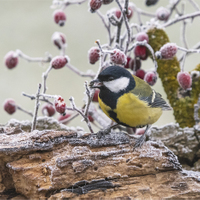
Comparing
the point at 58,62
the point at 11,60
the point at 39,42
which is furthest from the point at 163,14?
the point at 39,42

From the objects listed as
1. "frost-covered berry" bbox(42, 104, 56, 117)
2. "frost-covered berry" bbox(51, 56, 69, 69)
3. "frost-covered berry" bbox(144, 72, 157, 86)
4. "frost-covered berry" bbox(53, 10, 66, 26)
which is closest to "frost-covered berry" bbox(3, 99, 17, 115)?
"frost-covered berry" bbox(42, 104, 56, 117)

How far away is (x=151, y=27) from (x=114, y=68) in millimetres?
313

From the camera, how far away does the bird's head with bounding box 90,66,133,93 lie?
2.40 ft

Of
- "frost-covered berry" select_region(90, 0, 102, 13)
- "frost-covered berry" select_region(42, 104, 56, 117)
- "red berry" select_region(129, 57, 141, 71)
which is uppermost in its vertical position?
"frost-covered berry" select_region(90, 0, 102, 13)

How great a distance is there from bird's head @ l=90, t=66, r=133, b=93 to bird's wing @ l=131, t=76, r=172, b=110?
0.04m

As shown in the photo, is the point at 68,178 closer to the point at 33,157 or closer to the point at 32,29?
the point at 33,157

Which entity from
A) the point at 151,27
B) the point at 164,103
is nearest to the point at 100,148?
the point at 164,103

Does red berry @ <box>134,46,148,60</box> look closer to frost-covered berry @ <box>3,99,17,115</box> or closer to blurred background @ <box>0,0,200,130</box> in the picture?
frost-covered berry @ <box>3,99,17,115</box>

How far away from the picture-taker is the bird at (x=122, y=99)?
742mm

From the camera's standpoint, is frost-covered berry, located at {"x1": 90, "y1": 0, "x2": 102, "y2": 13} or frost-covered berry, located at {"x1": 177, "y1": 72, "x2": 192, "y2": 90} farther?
frost-covered berry, located at {"x1": 177, "y1": 72, "x2": 192, "y2": 90}

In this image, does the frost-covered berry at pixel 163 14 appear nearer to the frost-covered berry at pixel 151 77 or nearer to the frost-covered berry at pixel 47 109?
the frost-covered berry at pixel 151 77

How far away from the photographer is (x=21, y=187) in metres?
0.58

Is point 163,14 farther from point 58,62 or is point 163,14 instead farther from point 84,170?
point 84,170

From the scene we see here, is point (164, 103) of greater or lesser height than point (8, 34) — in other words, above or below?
below
